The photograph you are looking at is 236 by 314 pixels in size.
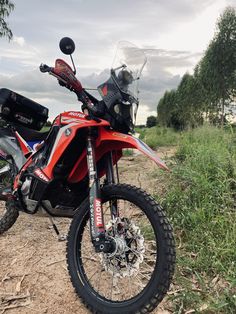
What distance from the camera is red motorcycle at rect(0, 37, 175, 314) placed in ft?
8.34

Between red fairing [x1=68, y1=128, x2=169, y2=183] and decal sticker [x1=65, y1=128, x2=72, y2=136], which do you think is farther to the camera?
decal sticker [x1=65, y1=128, x2=72, y2=136]

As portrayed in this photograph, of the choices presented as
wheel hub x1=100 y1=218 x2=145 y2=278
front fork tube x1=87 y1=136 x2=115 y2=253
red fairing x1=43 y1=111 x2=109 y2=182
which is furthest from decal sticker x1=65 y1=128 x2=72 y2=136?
wheel hub x1=100 y1=218 x2=145 y2=278

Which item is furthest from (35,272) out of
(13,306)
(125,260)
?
(125,260)

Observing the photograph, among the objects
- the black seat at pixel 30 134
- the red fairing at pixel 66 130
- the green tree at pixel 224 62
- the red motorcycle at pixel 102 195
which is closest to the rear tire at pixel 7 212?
the black seat at pixel 30 134

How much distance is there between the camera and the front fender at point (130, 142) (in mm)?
2604

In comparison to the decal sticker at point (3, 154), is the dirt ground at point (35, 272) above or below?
below

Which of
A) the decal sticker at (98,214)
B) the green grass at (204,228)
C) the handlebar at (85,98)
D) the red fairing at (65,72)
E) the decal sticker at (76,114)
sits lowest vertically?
the green grass at (204,228)

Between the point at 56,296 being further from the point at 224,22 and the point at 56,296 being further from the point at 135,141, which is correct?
the point at 224,22

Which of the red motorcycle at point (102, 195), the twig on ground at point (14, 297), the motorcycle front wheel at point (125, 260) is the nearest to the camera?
the motorcycle front wheel at point (125, 260)

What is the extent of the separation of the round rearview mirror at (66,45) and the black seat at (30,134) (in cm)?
100

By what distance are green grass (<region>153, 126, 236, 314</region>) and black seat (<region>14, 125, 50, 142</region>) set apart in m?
1.63

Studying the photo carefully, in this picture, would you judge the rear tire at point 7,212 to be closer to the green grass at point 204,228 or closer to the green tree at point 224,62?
the green grass at point 204,228

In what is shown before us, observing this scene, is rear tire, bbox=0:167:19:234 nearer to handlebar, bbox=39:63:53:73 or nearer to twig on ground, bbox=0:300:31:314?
twig on ground, bbox=0:300:31:314

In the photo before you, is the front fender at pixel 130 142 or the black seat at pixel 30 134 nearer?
the front fender at pixel 130 142
